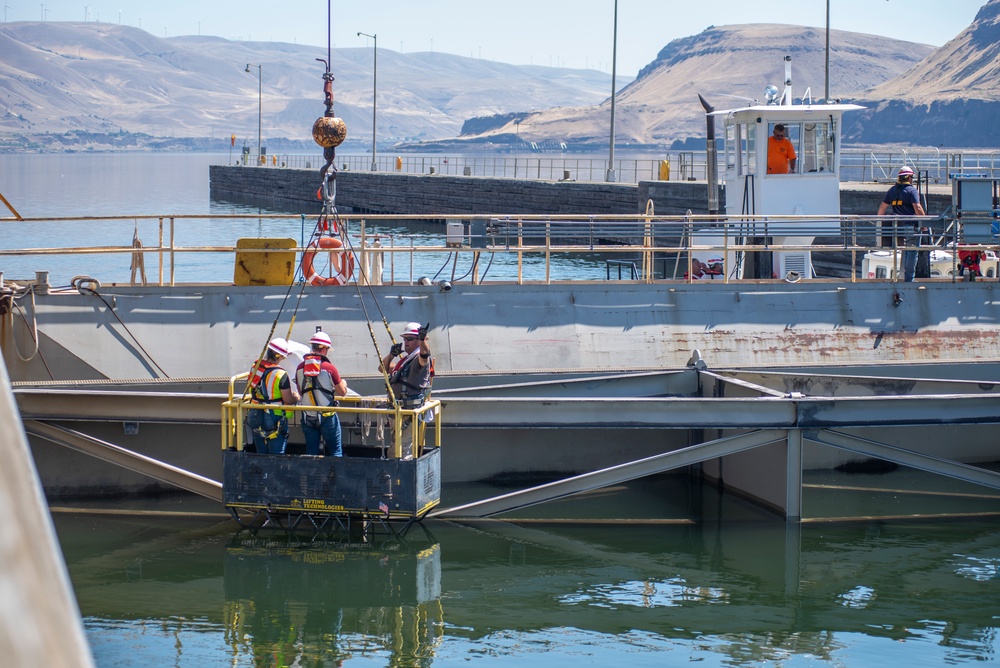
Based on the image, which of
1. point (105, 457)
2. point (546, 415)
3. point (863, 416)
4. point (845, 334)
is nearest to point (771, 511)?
point (863, 416)

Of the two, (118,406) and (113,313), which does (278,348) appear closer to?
(118,406)

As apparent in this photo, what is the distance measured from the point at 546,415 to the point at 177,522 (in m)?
4.83

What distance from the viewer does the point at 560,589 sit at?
1112cm

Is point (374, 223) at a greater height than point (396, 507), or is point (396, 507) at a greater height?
point (374, 223)

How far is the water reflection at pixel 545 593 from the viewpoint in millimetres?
9516

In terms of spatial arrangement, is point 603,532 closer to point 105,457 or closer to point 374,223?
point 105,457

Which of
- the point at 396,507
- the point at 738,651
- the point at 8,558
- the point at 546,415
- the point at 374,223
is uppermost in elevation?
the point at 374,223

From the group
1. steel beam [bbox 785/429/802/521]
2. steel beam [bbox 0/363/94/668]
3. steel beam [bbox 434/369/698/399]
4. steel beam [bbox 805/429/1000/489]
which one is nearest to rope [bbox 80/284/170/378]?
steel beam [bbox 434/369/698/399]

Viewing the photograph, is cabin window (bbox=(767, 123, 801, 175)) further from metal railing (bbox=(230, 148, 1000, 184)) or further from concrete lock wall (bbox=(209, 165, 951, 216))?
concrete lock wall (bbox=(209, 165, 951, 216))

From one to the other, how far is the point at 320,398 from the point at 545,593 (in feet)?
10.3

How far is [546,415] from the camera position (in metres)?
12.3

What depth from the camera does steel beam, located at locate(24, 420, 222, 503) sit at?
12234 mm

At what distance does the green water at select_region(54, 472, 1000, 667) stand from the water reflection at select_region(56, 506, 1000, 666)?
0.02 m

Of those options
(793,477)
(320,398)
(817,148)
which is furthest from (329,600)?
(817,148)
